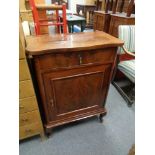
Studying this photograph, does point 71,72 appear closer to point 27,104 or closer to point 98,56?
point 98,56

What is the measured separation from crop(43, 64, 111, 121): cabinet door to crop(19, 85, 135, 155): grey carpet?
22 centimetres

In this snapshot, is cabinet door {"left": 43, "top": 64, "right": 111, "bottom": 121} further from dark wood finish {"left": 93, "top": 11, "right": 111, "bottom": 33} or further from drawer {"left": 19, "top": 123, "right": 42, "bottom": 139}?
dark wood finish {"left": 93, "top": 11, "right": 111, "bottom": 33}

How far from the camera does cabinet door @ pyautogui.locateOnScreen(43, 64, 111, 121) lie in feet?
3.69

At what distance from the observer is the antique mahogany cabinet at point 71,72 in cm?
100

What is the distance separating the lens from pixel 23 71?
38.0 inches

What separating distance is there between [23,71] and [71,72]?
1.14 ft

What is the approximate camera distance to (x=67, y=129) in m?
1.49

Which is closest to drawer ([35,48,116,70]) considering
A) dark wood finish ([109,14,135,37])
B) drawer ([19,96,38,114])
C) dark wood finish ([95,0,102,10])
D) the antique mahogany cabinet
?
the antique mahogany cabinet

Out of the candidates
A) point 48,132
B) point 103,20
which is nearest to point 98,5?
point 103,20
